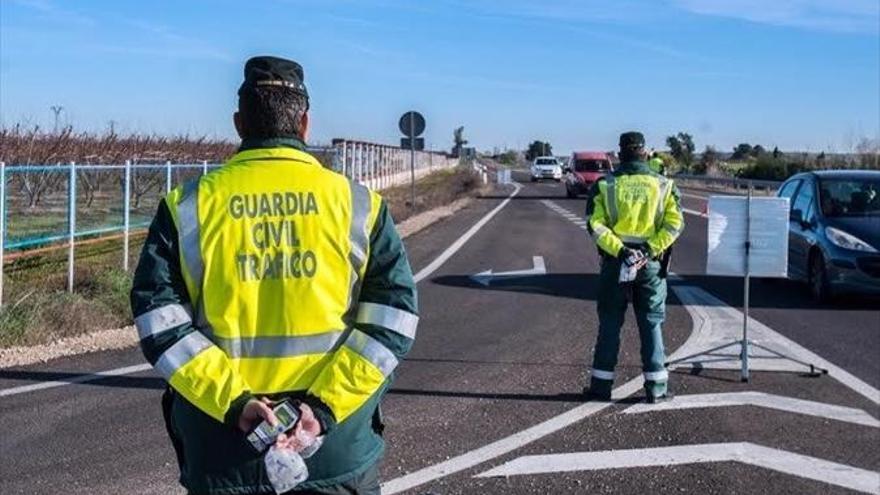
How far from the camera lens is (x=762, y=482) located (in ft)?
20.4

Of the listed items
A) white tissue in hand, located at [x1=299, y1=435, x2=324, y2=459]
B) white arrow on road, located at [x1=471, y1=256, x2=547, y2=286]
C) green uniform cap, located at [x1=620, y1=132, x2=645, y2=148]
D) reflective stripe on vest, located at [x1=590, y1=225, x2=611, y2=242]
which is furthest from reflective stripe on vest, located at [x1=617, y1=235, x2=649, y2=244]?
white arrow on road, located at [x1=471, y1=256, x2=547, y2=286]

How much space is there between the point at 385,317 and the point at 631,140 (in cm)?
541

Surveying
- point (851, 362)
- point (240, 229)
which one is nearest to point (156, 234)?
point (240, 229)

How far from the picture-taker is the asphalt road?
625 cm

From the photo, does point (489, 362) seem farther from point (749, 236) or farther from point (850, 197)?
point (850, 197)

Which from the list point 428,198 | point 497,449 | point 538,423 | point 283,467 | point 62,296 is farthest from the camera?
point 428,198

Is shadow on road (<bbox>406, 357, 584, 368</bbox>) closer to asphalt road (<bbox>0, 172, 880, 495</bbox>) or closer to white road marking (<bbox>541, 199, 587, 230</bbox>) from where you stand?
asphalt road (<bbox>0, 172, 880, 495</bbox>)

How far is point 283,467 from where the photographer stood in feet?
9.63

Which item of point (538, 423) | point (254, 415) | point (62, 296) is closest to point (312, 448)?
point (254, 415)

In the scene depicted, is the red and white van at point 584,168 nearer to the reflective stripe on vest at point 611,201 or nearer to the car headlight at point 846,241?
the car headlight at point 846,241

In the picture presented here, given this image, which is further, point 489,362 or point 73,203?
point 73,203

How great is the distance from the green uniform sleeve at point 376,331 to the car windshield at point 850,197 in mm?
12223

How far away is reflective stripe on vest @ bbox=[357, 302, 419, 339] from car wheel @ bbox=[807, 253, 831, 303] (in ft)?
37.6

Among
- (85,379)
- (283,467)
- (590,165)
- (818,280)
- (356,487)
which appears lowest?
(85,379)
